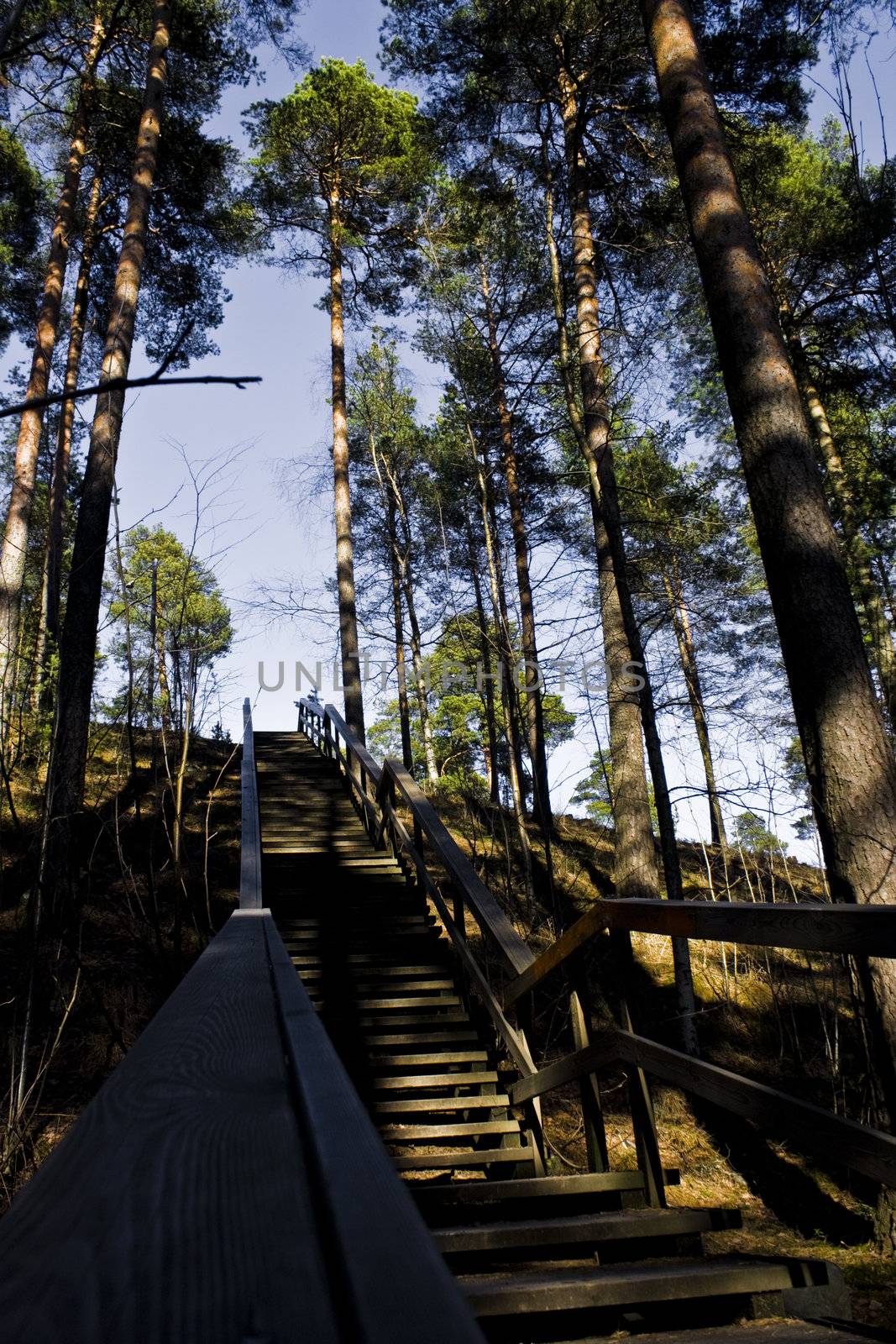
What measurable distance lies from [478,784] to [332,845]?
42.2 feet

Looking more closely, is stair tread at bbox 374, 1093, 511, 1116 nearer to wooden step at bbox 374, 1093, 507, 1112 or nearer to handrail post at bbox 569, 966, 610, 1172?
wooden step at bbox 374, 1093, 507, 1112

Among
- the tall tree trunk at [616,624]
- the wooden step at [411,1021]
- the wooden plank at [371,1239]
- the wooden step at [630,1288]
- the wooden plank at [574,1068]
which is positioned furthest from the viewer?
the tall tree trunk at [616,624]

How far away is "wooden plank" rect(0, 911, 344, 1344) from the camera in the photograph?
0.51 m

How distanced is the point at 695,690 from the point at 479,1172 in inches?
339

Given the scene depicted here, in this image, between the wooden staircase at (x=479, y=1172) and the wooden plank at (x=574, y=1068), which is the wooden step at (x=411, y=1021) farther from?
the wooden plank at (x=574, y=1068)

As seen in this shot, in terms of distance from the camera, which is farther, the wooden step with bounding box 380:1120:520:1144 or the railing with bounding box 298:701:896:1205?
the wooden step with bounding box 380:1120:520:1144

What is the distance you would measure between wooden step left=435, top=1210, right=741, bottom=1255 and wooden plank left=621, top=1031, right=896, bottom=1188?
0.42m

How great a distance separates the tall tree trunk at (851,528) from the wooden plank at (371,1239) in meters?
12.8

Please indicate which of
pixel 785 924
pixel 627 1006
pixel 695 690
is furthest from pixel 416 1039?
pixel 695 690

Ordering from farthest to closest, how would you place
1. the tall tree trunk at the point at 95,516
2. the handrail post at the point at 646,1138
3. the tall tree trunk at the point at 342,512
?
the tall tree trunk at the point at 342,512 < the tall tree trunk at the point at 95,516 < the handrail post at the point at 646,1138

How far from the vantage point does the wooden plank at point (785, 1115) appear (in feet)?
5.26

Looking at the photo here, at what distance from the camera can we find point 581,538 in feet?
52.0

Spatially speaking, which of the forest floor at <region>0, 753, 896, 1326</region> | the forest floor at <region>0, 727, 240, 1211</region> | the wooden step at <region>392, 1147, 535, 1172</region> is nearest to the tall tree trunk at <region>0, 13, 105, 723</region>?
the forest floor at <region>0, 727, 240, 1211</region>

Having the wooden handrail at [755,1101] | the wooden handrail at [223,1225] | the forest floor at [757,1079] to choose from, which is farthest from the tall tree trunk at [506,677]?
the wooden handrail at [223,1225]
